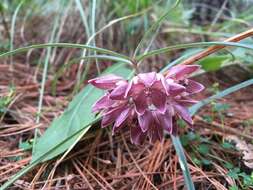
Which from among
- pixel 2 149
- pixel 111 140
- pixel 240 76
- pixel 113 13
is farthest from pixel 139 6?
pixel 2 149

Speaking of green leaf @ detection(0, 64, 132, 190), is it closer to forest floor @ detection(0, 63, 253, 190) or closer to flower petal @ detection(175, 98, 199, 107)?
forest floor @ detection(0, 63, 253, 190)

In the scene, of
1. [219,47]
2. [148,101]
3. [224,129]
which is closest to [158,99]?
[148,101]

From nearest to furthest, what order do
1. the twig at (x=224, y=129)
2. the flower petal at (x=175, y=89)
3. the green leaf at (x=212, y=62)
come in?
the flower petal at (x=175, y=89) < the twig at (x=224, y=129) < the green leaf at (x=212, y=62)

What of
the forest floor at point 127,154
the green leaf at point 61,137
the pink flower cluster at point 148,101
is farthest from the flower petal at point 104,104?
the forest floor at point 127,154

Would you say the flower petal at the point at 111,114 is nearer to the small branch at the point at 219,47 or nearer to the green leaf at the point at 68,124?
the green leaf at the point at 68,124

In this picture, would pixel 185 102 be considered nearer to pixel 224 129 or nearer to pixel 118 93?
pixel 118 93

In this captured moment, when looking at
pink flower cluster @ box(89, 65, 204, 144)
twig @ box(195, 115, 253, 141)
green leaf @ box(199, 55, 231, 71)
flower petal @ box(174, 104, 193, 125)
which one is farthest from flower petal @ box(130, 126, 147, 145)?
green leaf @ box(199, 55, 231, 71)

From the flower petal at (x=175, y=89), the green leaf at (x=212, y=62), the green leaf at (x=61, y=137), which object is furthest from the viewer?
the green leaf at (x=212, y=62)
